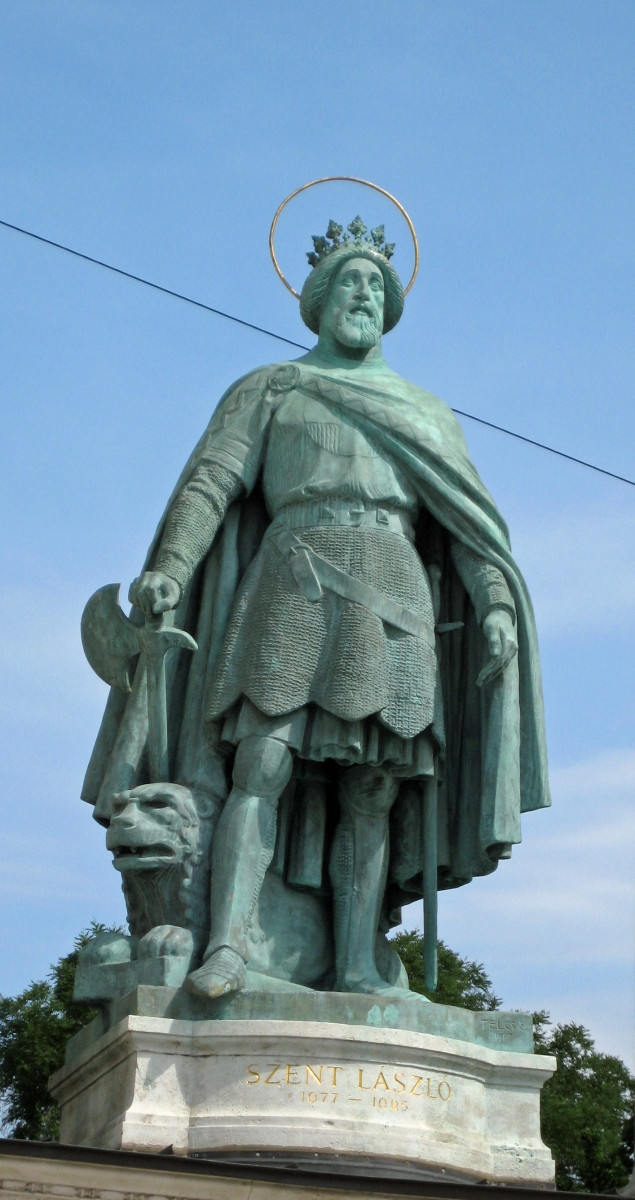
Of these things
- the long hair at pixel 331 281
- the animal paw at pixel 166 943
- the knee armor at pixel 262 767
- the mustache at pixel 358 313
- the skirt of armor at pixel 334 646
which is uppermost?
the long hair at pixel 331 281

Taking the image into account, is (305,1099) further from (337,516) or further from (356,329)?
(356,329)

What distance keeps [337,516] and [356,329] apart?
1.41 metres

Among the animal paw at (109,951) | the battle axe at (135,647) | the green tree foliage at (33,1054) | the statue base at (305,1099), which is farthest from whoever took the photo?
the green tree foliage at (33,1054)

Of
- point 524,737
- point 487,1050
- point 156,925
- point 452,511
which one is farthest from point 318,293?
point 487,1050

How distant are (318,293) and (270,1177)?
5606mm

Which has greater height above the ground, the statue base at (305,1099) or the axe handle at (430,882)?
the axe handle at (430,882)

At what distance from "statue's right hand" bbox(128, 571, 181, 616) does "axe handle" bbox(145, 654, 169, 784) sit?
28cm

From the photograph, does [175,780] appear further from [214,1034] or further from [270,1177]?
[270,1177]

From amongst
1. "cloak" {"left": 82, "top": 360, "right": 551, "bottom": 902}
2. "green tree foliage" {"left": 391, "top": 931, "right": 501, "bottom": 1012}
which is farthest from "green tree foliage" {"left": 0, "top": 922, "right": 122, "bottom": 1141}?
"cloak" {"left": 82, "top": 360, "right": 551, "bottom": 902}

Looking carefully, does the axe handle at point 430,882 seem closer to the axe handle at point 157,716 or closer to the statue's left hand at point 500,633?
the statue's left hand at point 500,633

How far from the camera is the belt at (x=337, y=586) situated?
10.6 metres

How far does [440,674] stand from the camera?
1130 cm

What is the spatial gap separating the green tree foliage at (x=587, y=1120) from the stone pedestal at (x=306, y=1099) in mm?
12684

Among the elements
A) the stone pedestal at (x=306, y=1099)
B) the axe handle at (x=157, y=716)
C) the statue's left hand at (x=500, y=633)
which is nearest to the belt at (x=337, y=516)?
the statue's left hand at (x=500, y=633)
